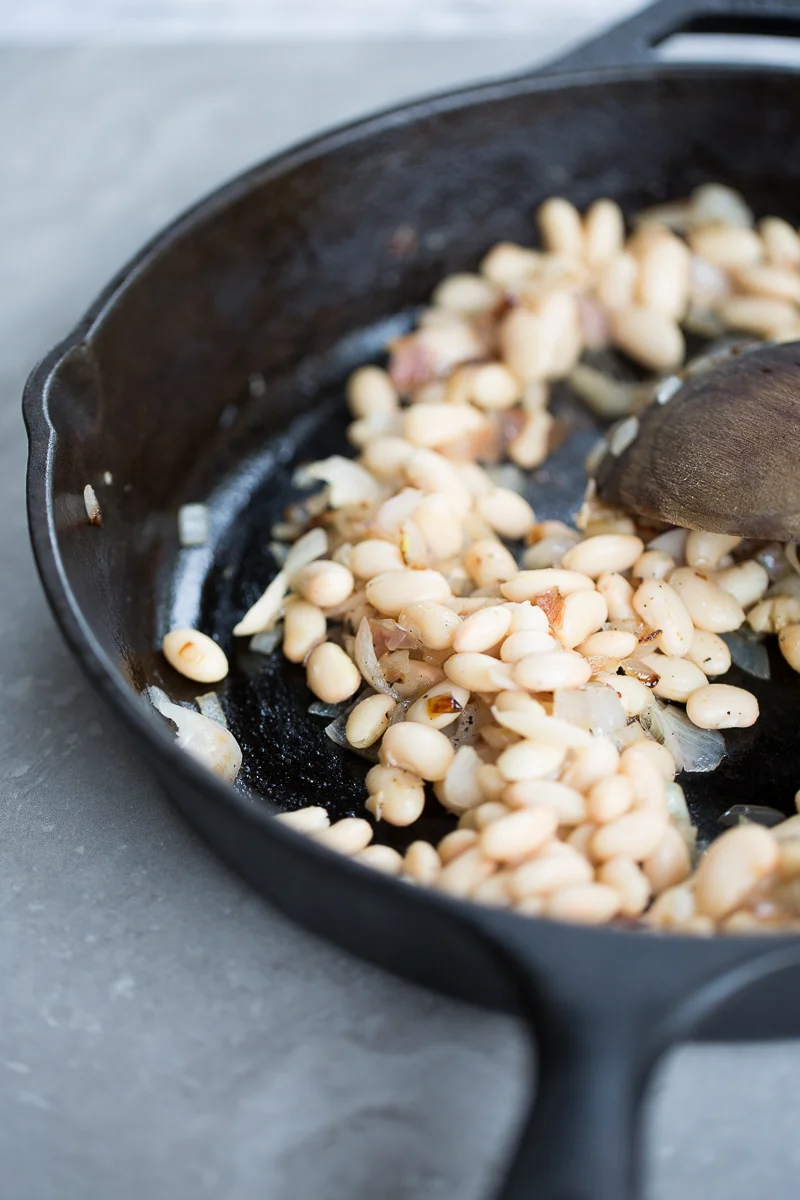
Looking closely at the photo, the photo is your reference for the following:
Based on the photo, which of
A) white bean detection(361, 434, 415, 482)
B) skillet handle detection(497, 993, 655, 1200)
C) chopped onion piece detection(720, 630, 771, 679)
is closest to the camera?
skillet handle detection(497, 993, 655, 1200)

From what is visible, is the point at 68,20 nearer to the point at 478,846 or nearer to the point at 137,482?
the point at 137,482

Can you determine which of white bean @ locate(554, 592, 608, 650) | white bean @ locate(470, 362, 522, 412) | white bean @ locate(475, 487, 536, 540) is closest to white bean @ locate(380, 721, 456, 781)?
white bean @ locate(554, 592, 608, 650)

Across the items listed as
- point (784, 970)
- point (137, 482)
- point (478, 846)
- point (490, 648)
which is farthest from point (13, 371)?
point (784, 970)

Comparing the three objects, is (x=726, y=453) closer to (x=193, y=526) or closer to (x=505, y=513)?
(x=505, y=513)

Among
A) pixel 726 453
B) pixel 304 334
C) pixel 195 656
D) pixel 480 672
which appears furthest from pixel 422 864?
pixel 304 334

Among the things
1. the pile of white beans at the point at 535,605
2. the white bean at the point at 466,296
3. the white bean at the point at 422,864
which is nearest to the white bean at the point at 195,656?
the pile of white beans at the point at 535,605

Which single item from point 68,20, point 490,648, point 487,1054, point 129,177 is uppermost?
point 68,20

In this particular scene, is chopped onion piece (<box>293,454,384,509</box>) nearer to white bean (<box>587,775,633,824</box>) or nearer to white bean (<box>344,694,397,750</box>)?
white bean (<box>344,694,397,750</box>)
